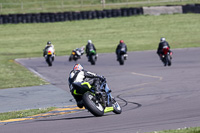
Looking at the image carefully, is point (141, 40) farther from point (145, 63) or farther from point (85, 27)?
point (145, 63)

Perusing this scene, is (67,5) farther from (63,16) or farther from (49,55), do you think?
(49,55)

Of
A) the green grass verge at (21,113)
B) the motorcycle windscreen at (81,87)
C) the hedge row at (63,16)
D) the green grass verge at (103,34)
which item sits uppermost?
the motorcycle windscreen at (81,87)

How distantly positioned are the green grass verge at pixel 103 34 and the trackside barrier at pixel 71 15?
760 mm

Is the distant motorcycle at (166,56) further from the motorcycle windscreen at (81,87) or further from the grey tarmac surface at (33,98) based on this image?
the motorcycle windscreen at (81,87)

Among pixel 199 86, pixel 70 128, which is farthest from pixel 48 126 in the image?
pixel 199 86

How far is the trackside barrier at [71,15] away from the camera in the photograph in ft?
149

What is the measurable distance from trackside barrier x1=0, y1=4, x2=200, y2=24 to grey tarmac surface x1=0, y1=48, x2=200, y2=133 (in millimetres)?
16571

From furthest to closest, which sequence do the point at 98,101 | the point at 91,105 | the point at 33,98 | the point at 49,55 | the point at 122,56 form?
1. the point at 49,55
2. the point at 122,56
3. the point at 33,98
4. the point at 98,101
5. the point at 91,105

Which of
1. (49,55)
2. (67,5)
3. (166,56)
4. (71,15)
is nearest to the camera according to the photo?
(166,56)

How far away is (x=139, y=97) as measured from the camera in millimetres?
15133

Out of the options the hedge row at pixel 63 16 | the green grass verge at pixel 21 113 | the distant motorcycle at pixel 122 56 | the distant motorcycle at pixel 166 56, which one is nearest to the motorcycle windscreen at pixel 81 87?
the green grass verge at pixel 21 113

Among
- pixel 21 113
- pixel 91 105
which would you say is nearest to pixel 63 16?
pixel 21 113

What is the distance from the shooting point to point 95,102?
11398 mm

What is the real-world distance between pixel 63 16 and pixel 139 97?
3260 centimetres
